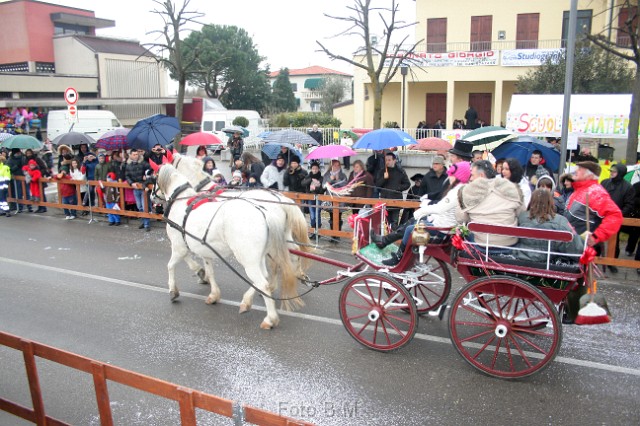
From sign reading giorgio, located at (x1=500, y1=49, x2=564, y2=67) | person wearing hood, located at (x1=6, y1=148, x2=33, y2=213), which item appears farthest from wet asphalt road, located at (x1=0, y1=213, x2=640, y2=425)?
sign reading giorgio, located at (x1=500, y1=49, x2=564, y2=67)

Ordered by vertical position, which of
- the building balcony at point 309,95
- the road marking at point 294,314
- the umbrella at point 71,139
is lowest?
the road marking at point 294,314

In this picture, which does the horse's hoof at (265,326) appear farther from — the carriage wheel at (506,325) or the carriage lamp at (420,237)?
the carriage wheel at (506,325)

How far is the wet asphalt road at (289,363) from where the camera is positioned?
4574mm

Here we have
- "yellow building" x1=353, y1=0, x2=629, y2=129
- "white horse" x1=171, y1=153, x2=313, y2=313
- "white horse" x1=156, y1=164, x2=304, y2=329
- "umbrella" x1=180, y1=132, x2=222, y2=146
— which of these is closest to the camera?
"white horse" x1=156, y1=164, x2=304, y2=329

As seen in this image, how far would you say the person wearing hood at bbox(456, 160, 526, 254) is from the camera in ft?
16.8

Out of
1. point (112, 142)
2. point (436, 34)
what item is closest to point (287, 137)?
point (112, 142)

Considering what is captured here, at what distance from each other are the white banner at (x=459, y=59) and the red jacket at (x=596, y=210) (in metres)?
23.2

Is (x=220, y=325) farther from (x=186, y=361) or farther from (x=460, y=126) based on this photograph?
(x=460, y=126)

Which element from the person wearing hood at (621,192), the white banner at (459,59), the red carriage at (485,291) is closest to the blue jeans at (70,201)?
the red carriage at (485,291)

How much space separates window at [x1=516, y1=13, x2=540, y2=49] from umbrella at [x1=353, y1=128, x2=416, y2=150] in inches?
916

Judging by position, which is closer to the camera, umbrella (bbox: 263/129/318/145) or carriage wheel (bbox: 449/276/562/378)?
carriage wheel (bbox: 449/276/562/378)

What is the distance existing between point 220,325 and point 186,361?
0.94 meters

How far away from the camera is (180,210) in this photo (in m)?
7.00

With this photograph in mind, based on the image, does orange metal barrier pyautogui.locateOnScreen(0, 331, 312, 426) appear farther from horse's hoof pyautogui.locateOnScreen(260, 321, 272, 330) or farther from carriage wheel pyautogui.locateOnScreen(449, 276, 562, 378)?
carriage wheel pyautogui.locateOnScreen(449, 276, 562, 378)
